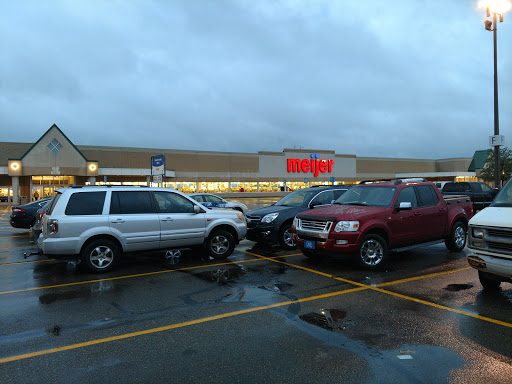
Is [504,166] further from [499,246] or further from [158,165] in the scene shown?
[499,246]

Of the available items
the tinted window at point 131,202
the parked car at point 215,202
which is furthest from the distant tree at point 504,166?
the tinted window at point 131,202

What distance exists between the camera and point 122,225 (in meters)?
8.12

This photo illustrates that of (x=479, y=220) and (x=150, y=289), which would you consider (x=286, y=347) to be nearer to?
(x=150, y=289)

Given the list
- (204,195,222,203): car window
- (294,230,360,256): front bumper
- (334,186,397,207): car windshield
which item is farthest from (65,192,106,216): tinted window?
(204,195,222,203): car window

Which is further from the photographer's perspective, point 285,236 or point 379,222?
point 285,236

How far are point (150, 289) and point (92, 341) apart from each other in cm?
224

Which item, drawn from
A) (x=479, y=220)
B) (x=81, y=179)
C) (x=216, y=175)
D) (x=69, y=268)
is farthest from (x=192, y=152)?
(x=479, y=220)

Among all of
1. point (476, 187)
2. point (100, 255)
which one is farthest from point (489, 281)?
point (476, 187)

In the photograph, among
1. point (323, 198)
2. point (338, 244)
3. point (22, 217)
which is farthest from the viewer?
point (22, 217)

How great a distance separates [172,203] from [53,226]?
2583mm

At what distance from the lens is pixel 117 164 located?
50125 millimetres

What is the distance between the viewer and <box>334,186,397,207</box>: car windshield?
8633 mm

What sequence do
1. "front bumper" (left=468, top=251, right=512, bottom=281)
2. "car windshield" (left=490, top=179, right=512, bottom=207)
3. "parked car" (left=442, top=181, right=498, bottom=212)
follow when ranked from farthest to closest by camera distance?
"parked car" (left=442, top=181, right=498, bottom=212)
"car windshield" (left=490, top=179, right=512, bottom=207)
"front bumper" (left=468, top=251, right=512, bottom=281)

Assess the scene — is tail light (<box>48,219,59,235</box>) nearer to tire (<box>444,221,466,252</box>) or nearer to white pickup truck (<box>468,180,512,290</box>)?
white pickup truck (<box>468,180,512,290</box>)
